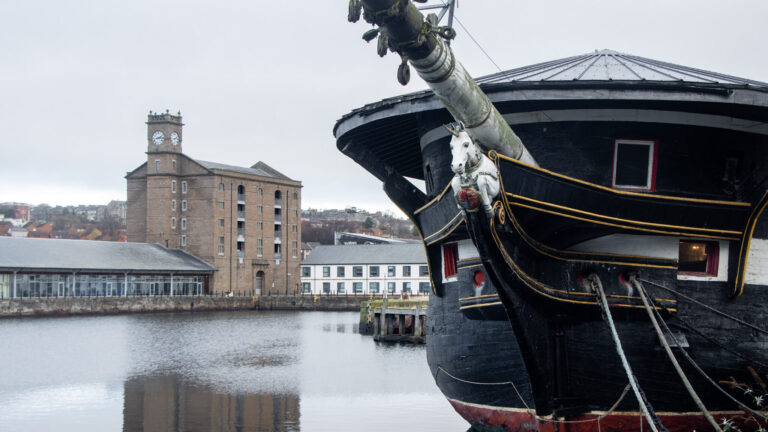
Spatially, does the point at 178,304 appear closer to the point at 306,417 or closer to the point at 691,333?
the point at 306,417

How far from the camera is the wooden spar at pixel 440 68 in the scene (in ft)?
22.1

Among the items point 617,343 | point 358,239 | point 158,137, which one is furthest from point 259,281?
point 617,343

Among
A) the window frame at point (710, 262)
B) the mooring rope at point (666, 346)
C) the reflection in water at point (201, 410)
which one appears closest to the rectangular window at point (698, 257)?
the window frame at point (710, 262)

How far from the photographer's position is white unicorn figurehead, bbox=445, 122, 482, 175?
26.2 feet

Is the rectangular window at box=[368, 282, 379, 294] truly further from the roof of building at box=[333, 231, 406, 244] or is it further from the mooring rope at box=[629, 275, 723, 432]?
the mooring rope at box=[629, 275, 723, 432]

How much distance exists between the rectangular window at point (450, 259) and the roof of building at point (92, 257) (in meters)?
58.2

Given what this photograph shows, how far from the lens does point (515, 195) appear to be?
8555mm

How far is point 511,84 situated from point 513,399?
13.2ft

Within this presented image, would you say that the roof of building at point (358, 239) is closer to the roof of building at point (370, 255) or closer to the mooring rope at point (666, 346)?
the roof of building at point (370, 255)

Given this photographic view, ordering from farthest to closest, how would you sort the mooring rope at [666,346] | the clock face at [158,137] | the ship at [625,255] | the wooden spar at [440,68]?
the clock face at [158,137] → the ship at [625,255] → the mooring rope at [666,346] → the wooden spar at [440,68]

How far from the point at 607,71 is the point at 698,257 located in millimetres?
2695

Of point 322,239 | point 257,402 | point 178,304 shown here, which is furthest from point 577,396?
point 322,239

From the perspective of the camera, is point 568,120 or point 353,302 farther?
point 353,302

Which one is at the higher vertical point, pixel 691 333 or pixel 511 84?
pixel 511 84
